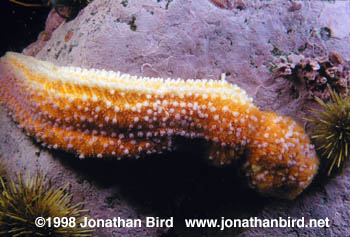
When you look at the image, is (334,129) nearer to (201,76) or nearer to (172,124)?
(201,76)

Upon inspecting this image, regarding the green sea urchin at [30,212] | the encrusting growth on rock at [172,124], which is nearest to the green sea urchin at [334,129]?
the encrusting growth on rock at [172,124]

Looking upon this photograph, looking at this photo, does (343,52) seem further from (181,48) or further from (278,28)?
(181,48)

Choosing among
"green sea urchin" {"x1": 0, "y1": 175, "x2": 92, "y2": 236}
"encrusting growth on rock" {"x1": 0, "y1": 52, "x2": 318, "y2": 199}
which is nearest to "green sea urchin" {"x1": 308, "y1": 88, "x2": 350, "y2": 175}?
"encrusting growth on rock" {"x1": 0, "y1": 52, "x2": 318, "y2": 199}

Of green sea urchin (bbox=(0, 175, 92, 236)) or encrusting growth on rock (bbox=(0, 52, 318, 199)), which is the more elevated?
encrusting growth on rock (bbox=(0, 52, 318, 199))

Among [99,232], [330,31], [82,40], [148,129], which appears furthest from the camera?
[82,40]

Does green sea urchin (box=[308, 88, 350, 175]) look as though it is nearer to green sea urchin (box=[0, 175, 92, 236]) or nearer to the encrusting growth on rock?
the encrusting growth on rock

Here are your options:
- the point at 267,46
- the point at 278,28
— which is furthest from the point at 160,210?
the point at 278,28
